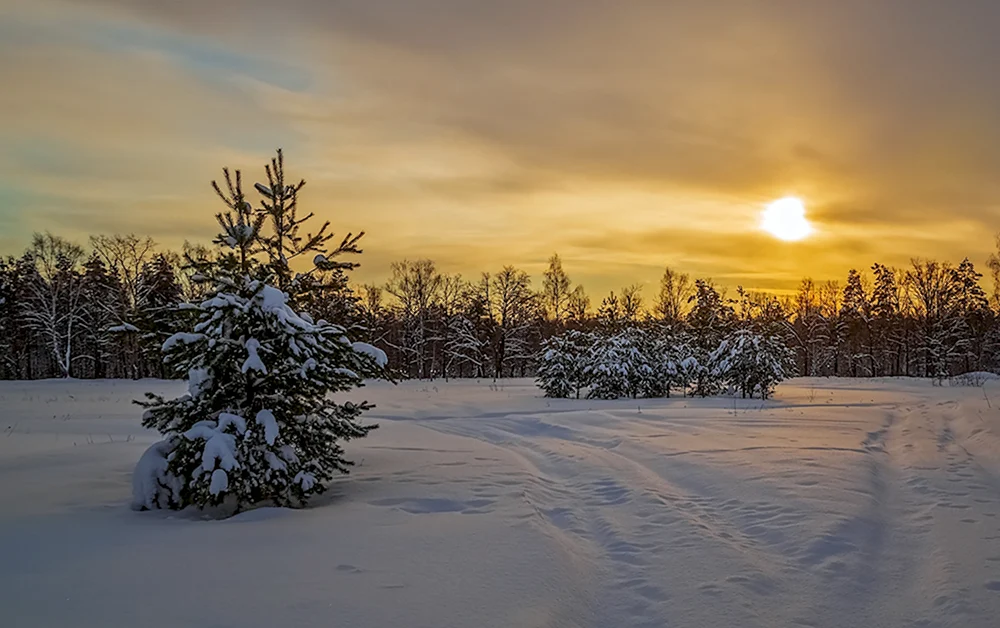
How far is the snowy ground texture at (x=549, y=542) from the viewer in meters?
4.33

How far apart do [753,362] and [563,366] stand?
25.4ft

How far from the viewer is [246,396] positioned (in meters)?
7.90

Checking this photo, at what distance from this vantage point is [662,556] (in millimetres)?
5773

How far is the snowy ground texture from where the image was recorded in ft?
14.2

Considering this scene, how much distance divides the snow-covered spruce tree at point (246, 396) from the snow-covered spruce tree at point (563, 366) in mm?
18494

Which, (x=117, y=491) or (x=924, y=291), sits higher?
(x=924, y=291)

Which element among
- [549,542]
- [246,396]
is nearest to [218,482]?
[246,396]

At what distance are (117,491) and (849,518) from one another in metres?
9.04

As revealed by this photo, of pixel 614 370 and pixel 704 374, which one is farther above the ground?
pixel 614 370

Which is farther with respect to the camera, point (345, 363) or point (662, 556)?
point (345, 363)

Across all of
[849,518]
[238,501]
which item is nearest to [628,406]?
[849,518]

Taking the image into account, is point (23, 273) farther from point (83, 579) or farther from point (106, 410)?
point (83, 579)

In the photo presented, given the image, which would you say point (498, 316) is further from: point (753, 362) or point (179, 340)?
point (179, 340)

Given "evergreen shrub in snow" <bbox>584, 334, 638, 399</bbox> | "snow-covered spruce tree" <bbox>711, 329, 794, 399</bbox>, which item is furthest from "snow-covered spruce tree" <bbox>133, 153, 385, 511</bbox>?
"snow-covered spruce tree" <bbox>711, 329, 794, 399</bbox>
